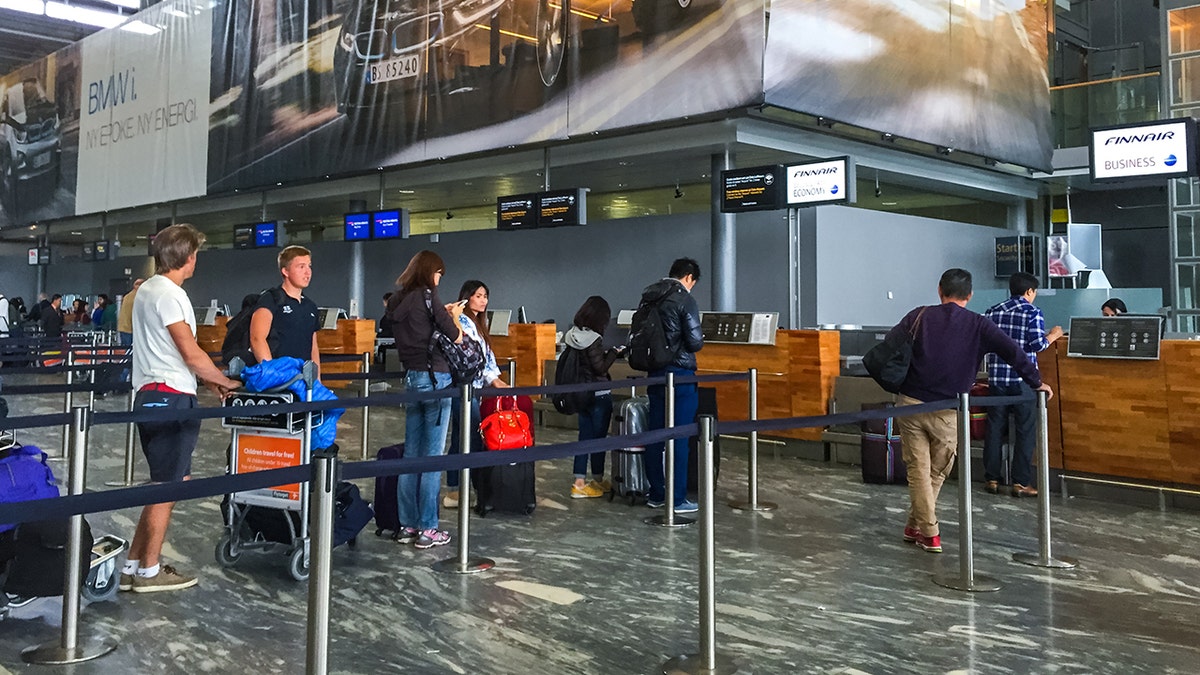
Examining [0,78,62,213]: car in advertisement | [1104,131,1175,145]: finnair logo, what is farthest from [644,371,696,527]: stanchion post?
[0,78,62,213]: car in advertisement

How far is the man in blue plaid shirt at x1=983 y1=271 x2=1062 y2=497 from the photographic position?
20.8 ft

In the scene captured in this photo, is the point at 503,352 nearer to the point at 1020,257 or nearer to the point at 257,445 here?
the point at 257,445

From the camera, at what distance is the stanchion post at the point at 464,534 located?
4.27m

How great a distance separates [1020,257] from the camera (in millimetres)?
17734

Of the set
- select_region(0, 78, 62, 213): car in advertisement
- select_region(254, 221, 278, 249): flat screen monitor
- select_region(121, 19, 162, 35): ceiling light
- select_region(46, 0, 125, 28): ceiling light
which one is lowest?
select_region(254, 221, 278, 249): flat screen monitor

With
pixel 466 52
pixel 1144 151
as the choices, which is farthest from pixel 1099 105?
pixel 466 52

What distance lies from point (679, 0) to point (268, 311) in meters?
8.10

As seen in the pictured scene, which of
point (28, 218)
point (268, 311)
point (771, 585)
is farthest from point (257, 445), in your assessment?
point (28, 218)

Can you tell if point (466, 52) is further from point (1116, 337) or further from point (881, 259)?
point (1116, 337)

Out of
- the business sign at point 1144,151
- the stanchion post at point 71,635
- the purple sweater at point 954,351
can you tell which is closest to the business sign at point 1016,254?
the business sign at point 1144,151

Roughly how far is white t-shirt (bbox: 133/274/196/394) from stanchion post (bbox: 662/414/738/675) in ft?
7.20

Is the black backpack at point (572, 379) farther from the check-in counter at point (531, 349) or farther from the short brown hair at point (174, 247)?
the check-in counter at point (531, 349)

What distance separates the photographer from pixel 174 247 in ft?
12.3

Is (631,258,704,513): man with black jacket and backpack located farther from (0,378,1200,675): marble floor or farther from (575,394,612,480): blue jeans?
(575,394,612,480): blue jeans
